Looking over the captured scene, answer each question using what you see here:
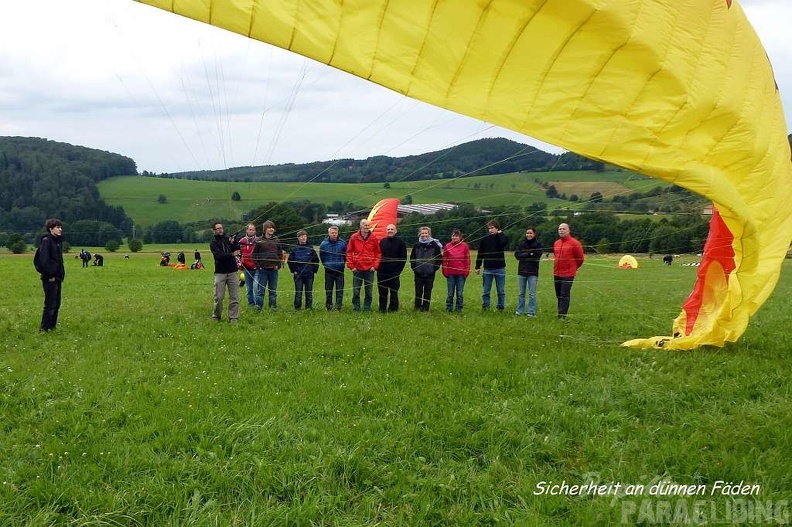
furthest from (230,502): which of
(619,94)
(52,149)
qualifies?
(52,149)

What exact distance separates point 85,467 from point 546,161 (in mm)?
6045

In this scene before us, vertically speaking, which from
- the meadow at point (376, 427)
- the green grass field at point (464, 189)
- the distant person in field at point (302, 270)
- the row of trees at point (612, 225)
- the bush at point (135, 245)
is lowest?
the bush at point (135, 245)

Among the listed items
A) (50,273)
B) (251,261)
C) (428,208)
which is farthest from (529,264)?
(50,273)

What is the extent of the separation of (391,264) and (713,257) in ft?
18.8

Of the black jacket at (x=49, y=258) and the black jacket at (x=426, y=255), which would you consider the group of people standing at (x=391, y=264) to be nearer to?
the black jacket at (x=426, y=255)

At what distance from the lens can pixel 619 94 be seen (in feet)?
16.8

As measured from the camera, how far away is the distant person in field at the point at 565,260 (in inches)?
427

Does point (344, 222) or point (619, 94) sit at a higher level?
point (619, 94)

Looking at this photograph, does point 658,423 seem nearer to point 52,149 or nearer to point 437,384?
point 437,384

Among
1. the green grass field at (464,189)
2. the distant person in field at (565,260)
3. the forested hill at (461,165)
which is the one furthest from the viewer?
the distant person in field at (565,260)

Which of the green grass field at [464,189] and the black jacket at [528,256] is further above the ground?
the green grass field at [464,189]

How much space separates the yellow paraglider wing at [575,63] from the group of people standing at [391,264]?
518cm

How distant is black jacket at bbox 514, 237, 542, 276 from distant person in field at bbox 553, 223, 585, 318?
0.35 meters

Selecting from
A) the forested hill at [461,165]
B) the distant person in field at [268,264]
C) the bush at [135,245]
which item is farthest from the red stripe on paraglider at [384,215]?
the bush at [135,245]
